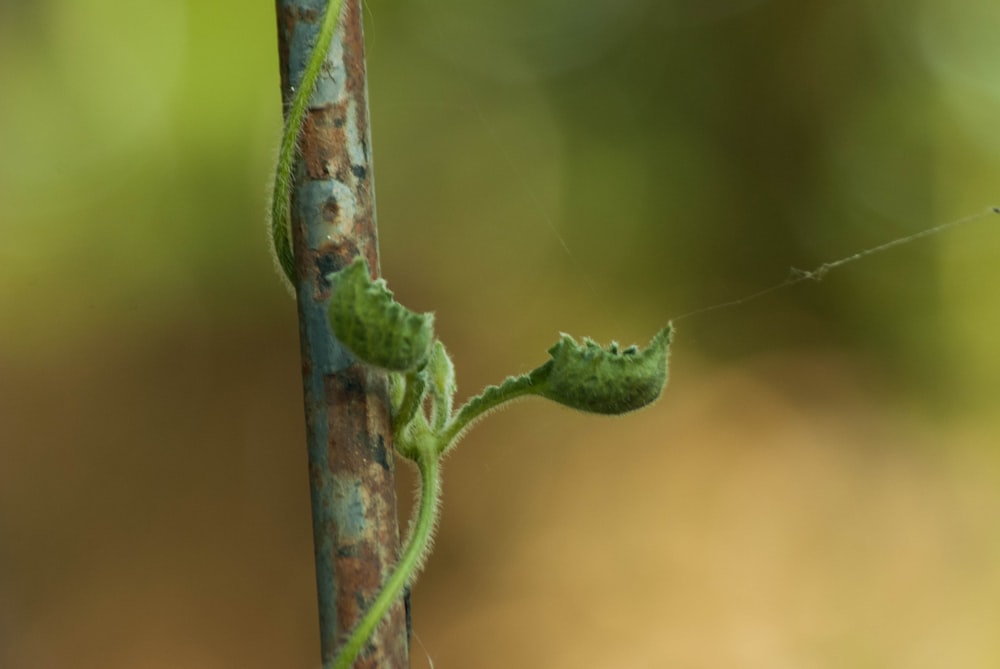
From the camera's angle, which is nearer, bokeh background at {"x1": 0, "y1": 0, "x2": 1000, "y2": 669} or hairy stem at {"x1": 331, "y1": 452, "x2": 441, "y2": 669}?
hairy stem at {"x1": 331, "y1": 452, "x2": 441, "y2": 669}

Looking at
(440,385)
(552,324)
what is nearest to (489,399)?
(440,385)

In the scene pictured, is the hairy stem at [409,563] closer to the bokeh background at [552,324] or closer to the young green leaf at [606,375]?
the young green leaf at [606,375]

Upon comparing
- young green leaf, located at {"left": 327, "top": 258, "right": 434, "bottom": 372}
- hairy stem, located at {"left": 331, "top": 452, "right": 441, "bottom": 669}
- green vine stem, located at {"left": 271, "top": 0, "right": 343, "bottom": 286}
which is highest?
green vine stem, located at {"left": 271, "top": 0, "right": 343, "bottom": 286}

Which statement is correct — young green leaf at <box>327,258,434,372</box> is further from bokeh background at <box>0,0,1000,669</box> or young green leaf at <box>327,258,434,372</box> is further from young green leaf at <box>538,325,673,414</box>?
bokeh background at <box>0,0,1000,669</box>

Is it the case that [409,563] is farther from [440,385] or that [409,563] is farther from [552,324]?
[552,324]

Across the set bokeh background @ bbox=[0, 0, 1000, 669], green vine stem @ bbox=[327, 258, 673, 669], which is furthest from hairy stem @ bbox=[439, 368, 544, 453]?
bokeh background @ bbox=[0, 0, 1000, 669]

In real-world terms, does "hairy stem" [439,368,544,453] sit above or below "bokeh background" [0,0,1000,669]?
below

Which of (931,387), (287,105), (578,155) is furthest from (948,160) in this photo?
(287,105)
